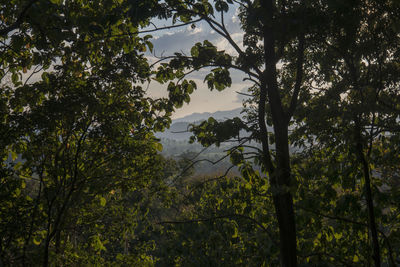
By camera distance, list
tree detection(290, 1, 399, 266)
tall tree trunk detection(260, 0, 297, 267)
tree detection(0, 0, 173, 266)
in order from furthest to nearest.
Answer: tree detection(0, 0, 173, 266) < tall tree trunk detection(260, 0, 297, 267) < tree detection(290, 1, 399, 266)

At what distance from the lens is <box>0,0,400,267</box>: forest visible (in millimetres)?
4117

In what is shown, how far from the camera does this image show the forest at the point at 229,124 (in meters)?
4.12

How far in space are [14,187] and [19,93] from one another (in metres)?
1.83

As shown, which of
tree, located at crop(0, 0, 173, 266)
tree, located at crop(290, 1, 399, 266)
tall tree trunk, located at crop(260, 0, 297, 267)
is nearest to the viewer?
tree, located at crop(290, 1, 399, 266)

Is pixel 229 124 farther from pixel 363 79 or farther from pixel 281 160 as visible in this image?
pixel 363 79

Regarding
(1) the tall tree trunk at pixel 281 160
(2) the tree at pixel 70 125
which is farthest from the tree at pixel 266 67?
(2) the tree at pixel 70 125

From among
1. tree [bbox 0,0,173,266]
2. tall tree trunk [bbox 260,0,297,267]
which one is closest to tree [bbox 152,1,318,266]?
tall tree trunk [bbox 260,0,297,267]

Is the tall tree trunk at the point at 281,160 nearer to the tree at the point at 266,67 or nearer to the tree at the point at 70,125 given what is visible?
the tree at the point at 266,67

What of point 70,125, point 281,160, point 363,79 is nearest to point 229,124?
point 281,160

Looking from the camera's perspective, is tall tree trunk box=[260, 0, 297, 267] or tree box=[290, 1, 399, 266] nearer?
tree box=[290, 1, 399, 266]

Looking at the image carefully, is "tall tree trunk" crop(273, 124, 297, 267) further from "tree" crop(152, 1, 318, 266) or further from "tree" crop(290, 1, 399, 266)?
"tree" crop(290, 1, 399, 266)

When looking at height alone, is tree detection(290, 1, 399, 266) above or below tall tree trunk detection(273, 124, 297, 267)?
above

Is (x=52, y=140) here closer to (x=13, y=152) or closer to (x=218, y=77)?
(x=13, y=152)

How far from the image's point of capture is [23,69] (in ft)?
18.6
